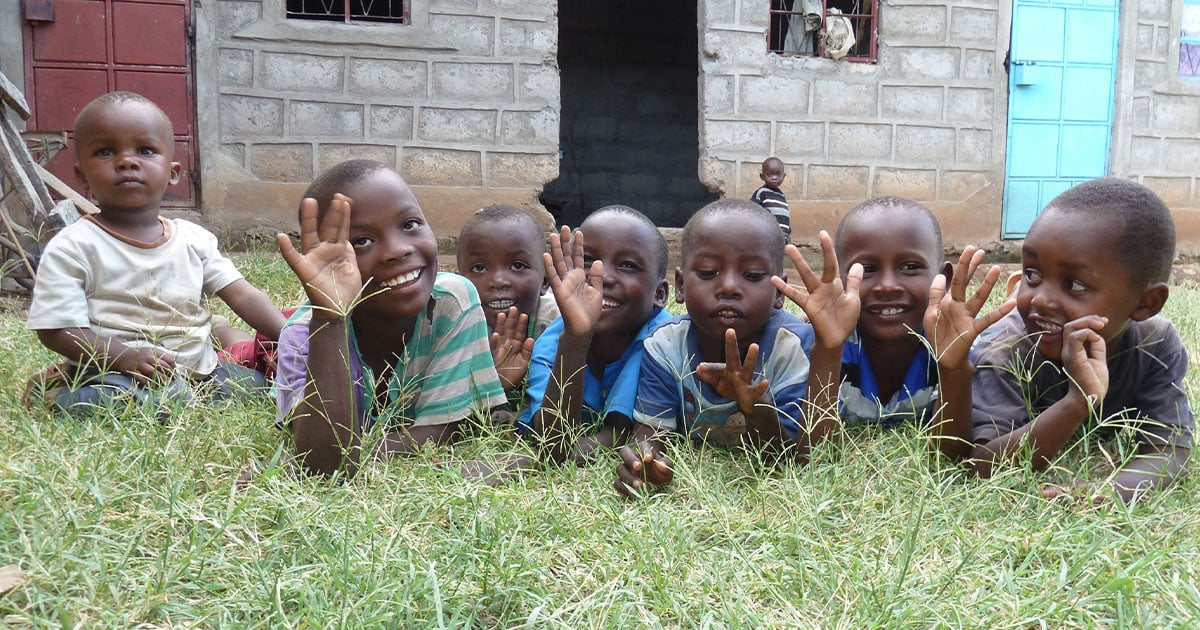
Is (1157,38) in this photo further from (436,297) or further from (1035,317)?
(436,297)

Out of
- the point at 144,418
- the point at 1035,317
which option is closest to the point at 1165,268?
the point at 1035,317

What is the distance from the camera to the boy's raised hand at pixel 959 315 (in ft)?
6.25

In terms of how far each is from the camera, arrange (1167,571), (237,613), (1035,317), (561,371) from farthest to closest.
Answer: (561,371), (1035,317), (1167,571), (237,613)

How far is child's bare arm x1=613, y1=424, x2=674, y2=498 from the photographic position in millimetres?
1958

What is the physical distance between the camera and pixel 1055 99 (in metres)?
7.65

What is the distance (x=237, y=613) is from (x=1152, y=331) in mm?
1997

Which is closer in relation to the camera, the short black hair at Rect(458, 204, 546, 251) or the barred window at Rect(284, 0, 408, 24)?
the short black hair at Rect(458, 204, 546, 251)

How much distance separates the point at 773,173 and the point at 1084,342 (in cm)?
522

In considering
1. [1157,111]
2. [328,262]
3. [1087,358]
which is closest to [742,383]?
[1087,358]

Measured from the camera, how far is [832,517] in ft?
5.96

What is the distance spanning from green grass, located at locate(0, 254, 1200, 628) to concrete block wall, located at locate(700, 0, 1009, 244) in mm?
5296

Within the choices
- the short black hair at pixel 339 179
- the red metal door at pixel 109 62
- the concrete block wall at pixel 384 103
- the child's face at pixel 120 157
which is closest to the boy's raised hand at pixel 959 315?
the short black hair at pixel 339 179

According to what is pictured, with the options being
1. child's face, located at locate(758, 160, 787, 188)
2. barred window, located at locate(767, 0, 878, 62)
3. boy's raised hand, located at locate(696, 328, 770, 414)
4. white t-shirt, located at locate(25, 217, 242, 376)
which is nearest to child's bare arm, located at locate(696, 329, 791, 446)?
boy's raised hand, located at locate(696, 328, 770, 414)

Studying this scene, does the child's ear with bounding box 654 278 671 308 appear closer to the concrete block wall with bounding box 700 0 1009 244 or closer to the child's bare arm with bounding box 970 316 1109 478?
the child's bare arm with bounding box 970 316 1109 478
